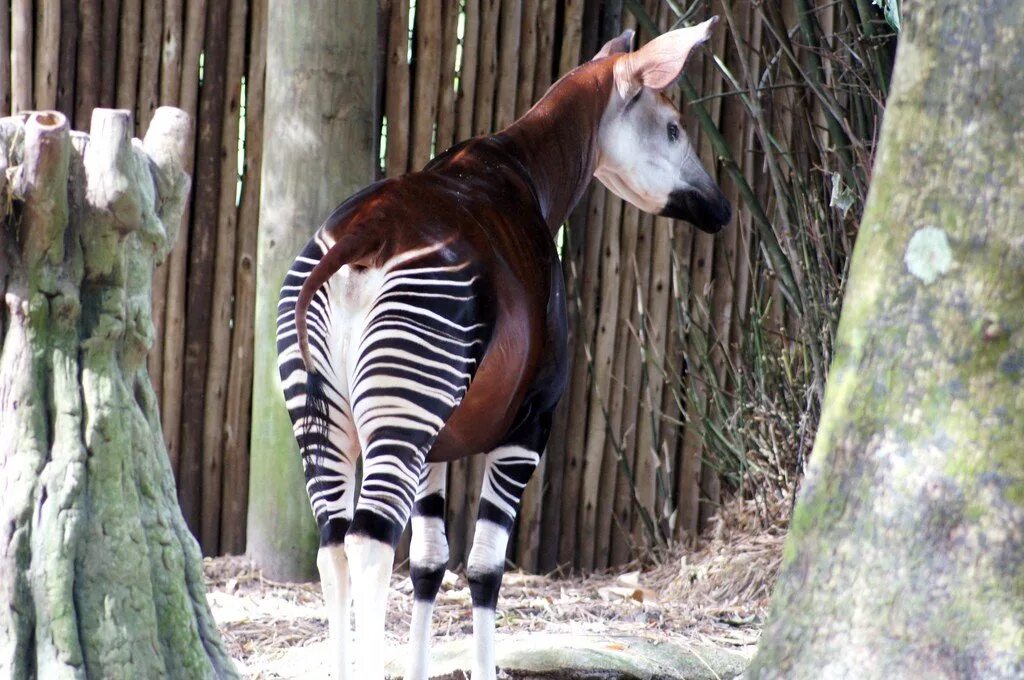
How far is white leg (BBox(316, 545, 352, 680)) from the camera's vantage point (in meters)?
3.31

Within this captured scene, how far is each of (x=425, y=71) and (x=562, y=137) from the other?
1516 millimetres

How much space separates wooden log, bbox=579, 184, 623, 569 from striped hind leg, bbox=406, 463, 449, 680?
1.99m

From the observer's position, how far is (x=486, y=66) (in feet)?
18.0

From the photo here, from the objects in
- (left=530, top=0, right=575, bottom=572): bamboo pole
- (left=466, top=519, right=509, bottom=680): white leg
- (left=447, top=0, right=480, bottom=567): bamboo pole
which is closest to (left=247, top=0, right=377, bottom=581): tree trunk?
(left=447, top=0, right=480, bottom=567): bamboo pole

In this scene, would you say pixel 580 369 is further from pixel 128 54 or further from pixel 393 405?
pixel 393 405

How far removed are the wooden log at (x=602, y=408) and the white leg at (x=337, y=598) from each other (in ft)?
8.40

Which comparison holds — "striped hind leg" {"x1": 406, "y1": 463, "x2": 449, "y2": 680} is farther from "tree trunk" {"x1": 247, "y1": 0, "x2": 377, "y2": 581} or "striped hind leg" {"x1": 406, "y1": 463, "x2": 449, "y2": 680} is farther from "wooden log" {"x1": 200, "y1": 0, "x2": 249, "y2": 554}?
"wooden log" {"x1": 200, "y1": 0, "x2": 249, "y2": 554}

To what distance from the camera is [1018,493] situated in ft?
7.10

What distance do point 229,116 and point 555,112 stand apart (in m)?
1.77

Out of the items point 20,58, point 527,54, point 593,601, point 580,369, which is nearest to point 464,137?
point 527,54

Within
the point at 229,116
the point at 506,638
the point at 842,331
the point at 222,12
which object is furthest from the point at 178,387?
the point at 842,331

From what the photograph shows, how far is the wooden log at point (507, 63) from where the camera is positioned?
5.50 meters

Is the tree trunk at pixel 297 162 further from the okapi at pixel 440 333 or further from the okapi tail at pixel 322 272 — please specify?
the okapi tail at pixel 322 272

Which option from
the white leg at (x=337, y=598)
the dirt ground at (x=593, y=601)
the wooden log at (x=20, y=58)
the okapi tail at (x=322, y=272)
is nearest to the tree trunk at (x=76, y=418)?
the okapi tail at (x=322, y=272)
